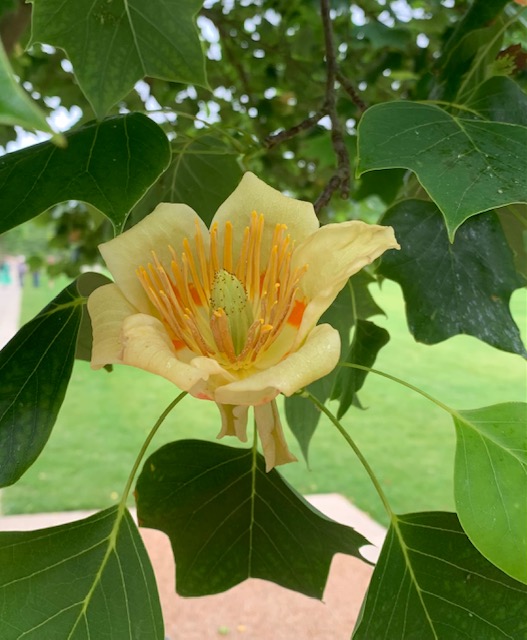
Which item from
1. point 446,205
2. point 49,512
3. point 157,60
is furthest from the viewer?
point 49,512

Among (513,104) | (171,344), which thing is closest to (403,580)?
(171,344)

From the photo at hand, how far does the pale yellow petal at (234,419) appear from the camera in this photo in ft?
1.35

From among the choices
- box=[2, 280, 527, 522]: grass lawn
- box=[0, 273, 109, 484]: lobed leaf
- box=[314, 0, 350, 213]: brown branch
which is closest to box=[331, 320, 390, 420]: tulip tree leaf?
box=[314, 0, 350, 213]: brown branch

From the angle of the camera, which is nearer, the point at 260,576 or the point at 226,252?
the point at 226,252

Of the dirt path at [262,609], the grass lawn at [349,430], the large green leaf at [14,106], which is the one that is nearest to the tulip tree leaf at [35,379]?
the large green leaf at [14,106]

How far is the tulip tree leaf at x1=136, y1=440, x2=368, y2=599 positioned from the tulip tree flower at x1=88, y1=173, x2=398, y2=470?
17cm

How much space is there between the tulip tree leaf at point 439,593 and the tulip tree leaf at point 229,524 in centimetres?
9

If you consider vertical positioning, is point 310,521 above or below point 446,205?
below

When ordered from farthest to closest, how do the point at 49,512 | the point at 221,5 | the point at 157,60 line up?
the point at 49,512
the point at 221,5
the point at 157,60

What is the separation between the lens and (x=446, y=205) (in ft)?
1.31

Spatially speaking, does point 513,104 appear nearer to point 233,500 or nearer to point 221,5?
point 233,500

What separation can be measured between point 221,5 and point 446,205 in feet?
4.91

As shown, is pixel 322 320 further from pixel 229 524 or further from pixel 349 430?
pixel 349 430

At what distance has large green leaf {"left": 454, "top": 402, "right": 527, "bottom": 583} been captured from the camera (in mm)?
397
